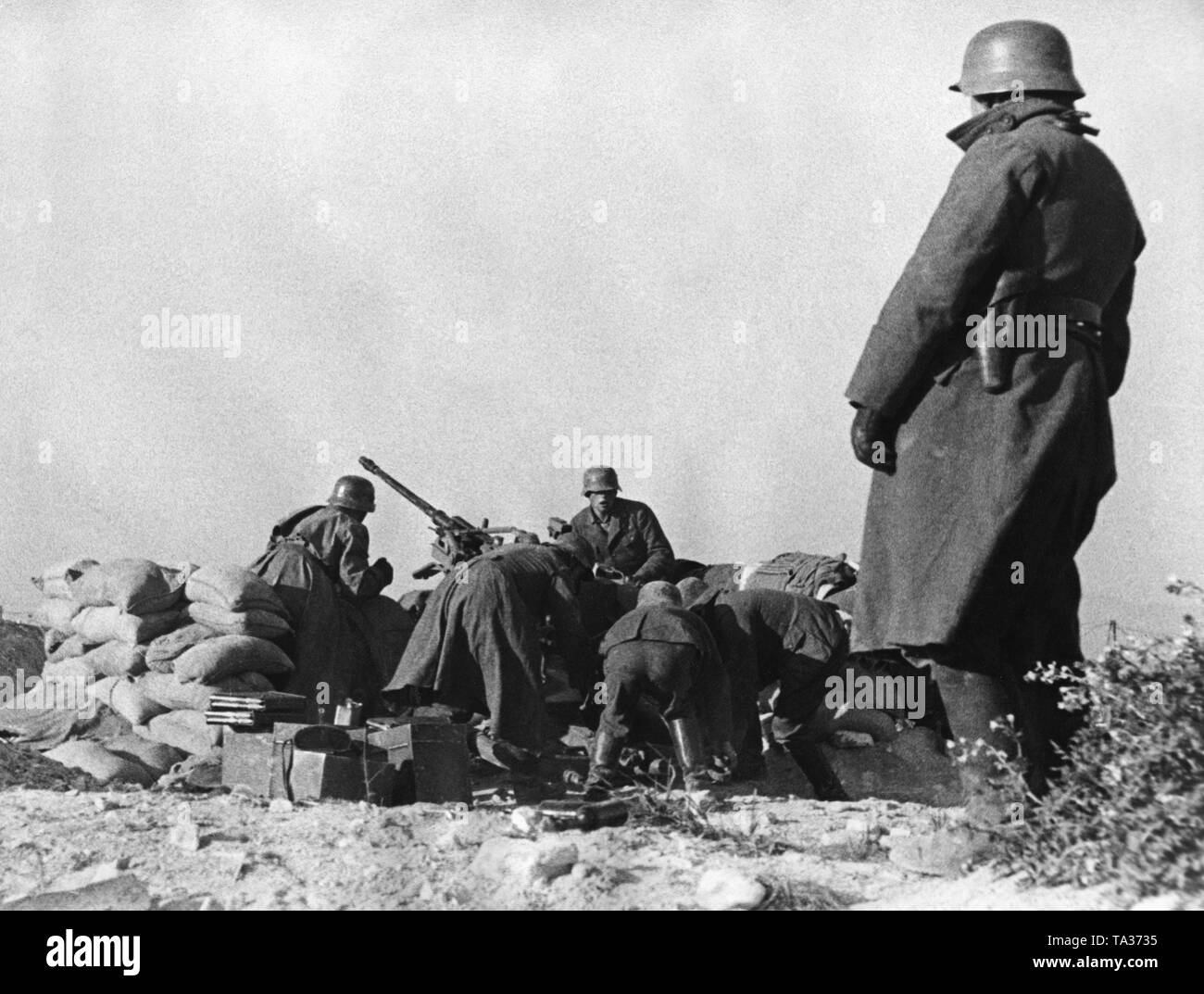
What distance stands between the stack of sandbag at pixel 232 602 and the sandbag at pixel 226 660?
0.07 meters

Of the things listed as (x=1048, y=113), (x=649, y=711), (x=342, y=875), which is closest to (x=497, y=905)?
(x=342, y=875)

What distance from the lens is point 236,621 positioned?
35.7 ft

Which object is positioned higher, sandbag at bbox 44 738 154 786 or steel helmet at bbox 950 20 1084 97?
steel helmet at bbox 950 20 1084 97

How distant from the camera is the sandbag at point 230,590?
1088 cm

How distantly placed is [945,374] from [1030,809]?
130 centimetres

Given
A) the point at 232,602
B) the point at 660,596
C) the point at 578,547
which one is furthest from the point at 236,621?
the point at 660,596

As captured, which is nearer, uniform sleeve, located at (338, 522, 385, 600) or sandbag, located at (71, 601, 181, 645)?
sandbag, located at (71, 601, 181, 645)

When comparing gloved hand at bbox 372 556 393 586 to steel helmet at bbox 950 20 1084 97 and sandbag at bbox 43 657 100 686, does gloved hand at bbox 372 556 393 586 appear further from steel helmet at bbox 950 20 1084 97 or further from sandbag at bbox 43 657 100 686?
steel helmet at bbox 950 20 1084 97

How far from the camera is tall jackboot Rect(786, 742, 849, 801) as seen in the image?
10.4m

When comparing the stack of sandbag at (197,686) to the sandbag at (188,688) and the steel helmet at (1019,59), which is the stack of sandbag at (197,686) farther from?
the steel helmet at (1019,59)

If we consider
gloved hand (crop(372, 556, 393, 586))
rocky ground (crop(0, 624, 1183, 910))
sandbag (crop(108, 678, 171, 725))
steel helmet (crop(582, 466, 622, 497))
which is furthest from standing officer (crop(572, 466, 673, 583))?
rocky ground (crop(0, 624, 1183, 910))

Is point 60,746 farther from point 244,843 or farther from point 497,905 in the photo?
point 497,905

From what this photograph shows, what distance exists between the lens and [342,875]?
5992mm

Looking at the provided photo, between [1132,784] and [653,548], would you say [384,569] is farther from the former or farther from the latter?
[1132,784]
